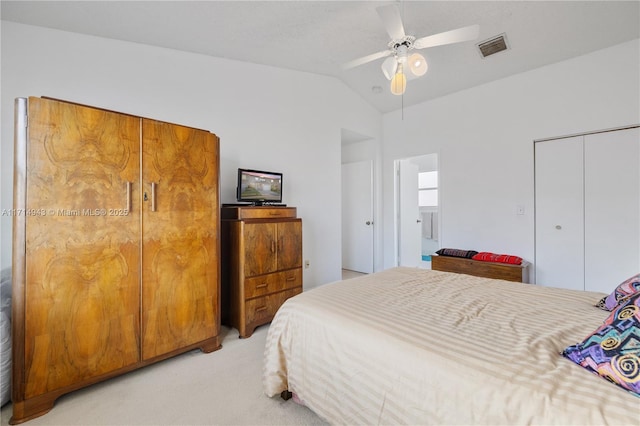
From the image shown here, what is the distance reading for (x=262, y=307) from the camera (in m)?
2.54

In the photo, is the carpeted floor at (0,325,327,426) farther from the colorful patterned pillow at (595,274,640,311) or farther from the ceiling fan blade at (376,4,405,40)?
the ceiling fan blade at (376,4,405,40)

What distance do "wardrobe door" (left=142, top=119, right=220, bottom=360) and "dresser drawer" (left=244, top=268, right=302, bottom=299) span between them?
12.7 inches

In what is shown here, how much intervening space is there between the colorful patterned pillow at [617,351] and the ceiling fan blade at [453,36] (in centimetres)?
182

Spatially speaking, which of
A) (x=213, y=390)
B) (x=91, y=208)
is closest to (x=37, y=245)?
(x=91, y=208)

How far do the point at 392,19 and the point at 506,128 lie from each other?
8.08 feet

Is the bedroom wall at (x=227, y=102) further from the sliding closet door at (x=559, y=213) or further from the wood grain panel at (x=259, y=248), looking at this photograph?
the sliding closet door at (x=559, y=213)

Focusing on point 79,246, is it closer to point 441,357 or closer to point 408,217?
point 441,357

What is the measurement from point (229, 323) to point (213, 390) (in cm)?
96

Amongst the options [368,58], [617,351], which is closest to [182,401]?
[617,351]

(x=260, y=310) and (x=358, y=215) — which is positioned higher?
(x=358, y=215)

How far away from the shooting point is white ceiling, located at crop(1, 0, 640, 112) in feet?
6.68

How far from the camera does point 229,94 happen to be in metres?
2.92

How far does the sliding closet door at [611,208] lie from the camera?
8.93 ft

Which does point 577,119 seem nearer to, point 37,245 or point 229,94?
point 229,94
